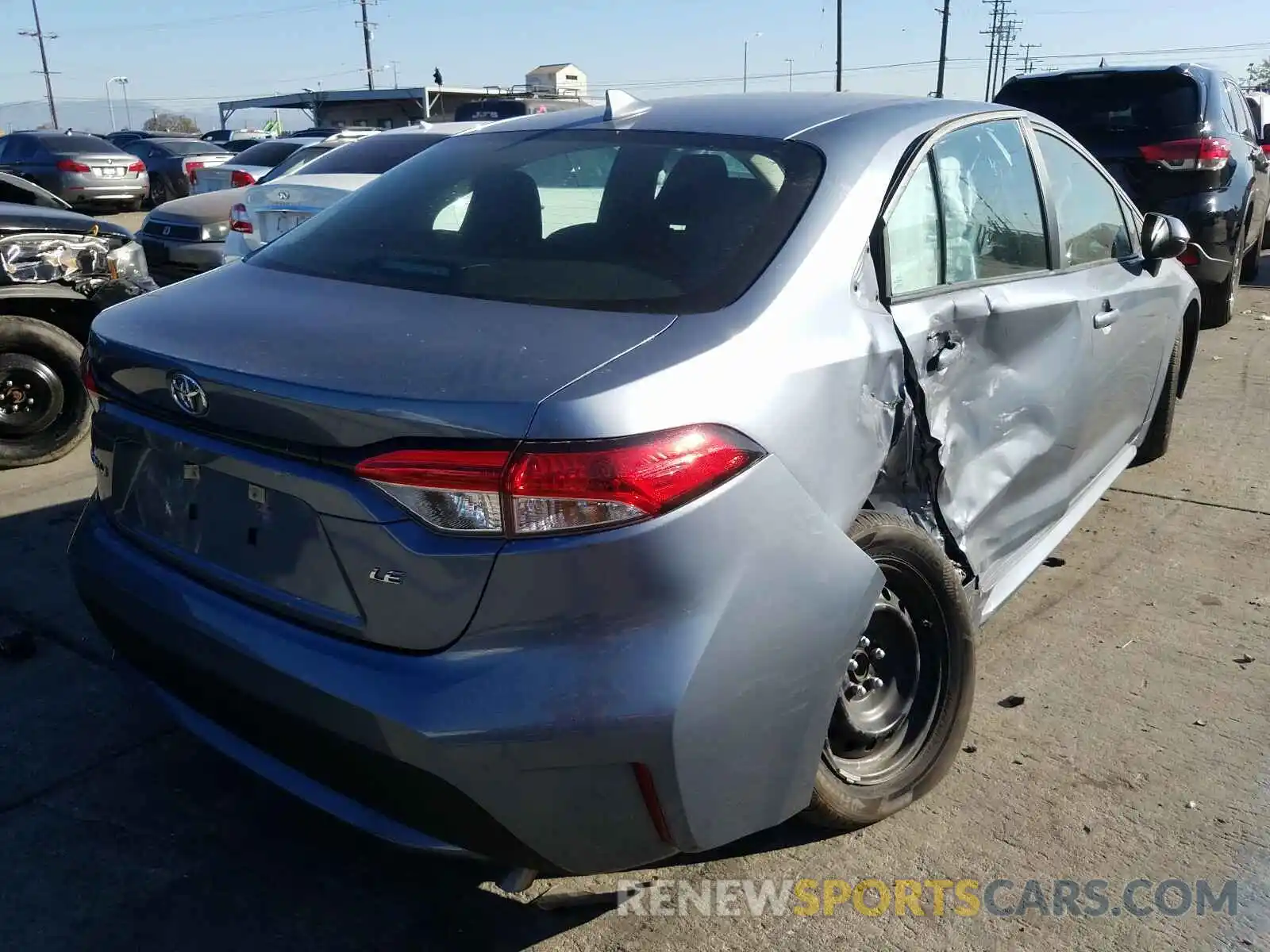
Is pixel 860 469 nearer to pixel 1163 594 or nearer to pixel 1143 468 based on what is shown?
pixel 1163 594

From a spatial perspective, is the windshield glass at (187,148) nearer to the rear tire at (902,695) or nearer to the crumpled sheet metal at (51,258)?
the crumpled sheet metal at (51,258)

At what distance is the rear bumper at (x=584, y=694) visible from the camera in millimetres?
1830

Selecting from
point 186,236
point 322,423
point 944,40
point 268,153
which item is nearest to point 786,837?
point 322,423

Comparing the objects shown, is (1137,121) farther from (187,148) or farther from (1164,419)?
(187,148)

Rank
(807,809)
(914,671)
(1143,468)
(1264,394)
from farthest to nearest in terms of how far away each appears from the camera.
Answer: (1264,394) < (1143,468) < (914,671) < (807,809)

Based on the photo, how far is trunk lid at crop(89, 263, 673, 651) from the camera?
186cm

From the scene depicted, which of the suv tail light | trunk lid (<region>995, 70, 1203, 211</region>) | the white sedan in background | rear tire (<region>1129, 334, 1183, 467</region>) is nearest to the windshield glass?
the white sedan in background

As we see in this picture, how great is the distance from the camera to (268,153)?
1461 cm

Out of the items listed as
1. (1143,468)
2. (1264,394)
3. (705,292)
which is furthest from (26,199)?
(1264,394)

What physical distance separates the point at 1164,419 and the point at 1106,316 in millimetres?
1774

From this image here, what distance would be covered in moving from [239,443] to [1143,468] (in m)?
4.67

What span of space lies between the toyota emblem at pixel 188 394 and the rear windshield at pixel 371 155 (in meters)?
6.11

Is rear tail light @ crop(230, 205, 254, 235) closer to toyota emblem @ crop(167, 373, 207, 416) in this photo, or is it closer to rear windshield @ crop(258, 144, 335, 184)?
rear windshield @ crop(258, 144, 335, 184)

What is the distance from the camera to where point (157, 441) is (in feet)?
7.33
